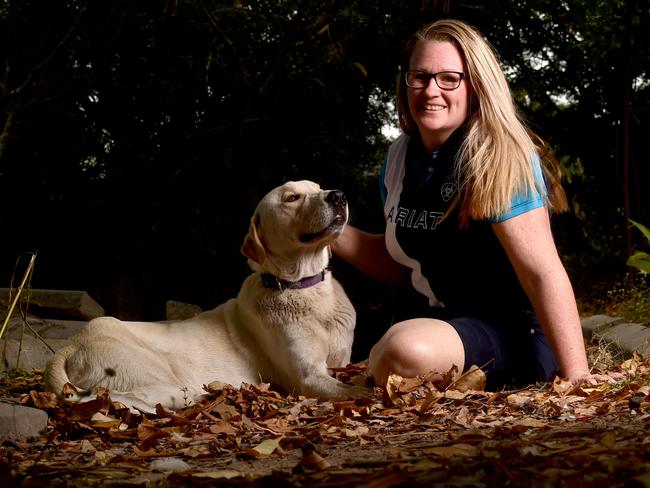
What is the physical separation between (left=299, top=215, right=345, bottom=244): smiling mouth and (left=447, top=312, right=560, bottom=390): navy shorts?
2.43ft

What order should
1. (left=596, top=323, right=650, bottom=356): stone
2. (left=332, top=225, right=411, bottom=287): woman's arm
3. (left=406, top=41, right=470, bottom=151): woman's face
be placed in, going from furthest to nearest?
(left=596, top=323, right=650, bottom=356): stone < (left=332, top=225, right=411, bottom=287): woman's arm < (left=406, top=41, right=470, bottom=151): woman's face

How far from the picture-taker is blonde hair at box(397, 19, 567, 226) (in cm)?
352

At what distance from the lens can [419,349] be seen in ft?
11.3

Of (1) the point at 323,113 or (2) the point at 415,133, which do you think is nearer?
(2) the point at 415,133

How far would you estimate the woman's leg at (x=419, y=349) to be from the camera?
136 inches

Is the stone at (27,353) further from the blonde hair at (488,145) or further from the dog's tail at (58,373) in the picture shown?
the blonde hair at (488,145)

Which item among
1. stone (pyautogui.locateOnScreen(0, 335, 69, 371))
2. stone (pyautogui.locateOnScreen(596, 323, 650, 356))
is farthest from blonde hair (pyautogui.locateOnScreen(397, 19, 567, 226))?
stone (pyautogui.locateOnScreen(0, 335, 69, 371))

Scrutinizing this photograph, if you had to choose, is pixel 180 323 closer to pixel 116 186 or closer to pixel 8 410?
pixel 8 410

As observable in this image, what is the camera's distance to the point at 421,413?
303 cm

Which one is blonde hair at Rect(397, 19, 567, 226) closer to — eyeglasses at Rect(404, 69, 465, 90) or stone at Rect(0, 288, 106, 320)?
eyeglasses at Rect(404, 69, 465, 90)

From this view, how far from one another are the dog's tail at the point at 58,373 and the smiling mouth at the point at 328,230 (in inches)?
50.9

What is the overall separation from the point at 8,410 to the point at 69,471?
0.88 metres

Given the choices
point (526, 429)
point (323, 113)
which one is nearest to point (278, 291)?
point (526, 429)

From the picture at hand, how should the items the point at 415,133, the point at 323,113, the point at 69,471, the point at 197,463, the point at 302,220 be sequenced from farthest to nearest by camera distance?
the point at 323,113
the point at 415,133
the point at 302,220
the point at 197,463
the point at 69,471
